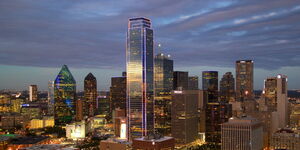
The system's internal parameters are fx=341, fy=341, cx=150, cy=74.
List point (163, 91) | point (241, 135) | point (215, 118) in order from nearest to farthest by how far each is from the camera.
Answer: point (241, 135), point (215, 118), point (163, 91)

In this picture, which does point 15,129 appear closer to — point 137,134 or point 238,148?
point 137,134

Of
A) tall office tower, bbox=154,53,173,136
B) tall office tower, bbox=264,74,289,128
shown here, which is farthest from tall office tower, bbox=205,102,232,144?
tall office tower, bbox=264,74,289,128

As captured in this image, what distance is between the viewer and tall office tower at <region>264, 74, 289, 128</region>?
17457 cm

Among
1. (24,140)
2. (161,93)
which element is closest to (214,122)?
(161,93)

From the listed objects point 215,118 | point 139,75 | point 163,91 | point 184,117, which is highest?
point 139,75

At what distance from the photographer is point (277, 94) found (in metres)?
186

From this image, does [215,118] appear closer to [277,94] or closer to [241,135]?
[241,135]

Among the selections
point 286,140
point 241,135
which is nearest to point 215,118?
point 286,140

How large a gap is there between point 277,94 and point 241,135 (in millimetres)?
97651

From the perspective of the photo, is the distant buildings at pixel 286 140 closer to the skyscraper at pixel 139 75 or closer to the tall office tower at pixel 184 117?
the tall office tower at pixel 184 117

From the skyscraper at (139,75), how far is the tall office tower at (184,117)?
15226 millimetres

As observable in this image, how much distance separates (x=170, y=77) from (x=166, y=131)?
118 ft

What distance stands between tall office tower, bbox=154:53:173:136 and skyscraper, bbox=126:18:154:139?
2451 cm

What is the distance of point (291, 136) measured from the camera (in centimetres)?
10762
